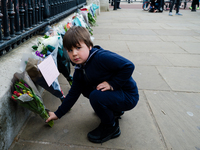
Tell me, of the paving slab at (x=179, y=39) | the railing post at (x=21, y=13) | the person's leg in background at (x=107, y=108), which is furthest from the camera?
the paving slab at (x=179, y=39)

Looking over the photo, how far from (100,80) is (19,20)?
1683 millimetres

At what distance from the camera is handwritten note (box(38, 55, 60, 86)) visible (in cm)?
198

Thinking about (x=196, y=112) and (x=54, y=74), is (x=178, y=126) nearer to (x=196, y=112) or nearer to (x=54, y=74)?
(x=196, y=112)

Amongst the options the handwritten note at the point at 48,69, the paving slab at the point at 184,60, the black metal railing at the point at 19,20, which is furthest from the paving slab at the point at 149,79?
the black metal railing at the point at 19,20

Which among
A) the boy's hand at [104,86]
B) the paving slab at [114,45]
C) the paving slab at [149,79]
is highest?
the boy's hand at [104,86]

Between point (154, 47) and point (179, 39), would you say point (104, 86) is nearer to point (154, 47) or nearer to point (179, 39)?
point (154, 47)

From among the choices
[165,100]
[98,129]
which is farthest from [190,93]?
[98,129]

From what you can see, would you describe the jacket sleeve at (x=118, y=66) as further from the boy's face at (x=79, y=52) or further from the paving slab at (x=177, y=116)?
the paving slab at (x=177, y=116)

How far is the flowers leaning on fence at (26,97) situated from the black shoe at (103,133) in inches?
21.6

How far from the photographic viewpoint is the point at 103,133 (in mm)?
1910

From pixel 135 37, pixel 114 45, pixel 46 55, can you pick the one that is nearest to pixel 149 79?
pixel 46 55

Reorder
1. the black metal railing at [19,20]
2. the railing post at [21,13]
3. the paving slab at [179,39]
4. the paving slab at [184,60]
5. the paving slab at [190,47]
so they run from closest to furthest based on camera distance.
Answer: the black metal railing at [19,20]
the railing post at [21,13]
the paving slab at [184,60]
the paving slab at [190,47]
the paving slab at [179,39]

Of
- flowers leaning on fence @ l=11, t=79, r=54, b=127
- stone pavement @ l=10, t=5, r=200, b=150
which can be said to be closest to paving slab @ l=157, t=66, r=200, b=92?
stone pavement @ l=10, t=5, r=200, b=150

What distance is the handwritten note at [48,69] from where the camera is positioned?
1981mm
